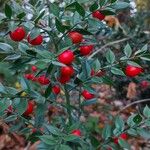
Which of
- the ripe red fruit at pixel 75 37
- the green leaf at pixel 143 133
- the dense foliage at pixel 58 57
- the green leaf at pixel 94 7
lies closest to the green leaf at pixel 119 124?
the dense foliage at pixel 58 57

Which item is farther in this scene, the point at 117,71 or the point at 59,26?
the point at 117,71

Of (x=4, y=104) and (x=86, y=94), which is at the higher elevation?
(x=4, y=104)

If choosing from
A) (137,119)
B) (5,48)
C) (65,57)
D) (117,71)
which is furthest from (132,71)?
(5,48)

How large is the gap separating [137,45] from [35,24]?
7.87ft

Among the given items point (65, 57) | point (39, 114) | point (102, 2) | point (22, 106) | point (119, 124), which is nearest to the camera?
point (65, 57)

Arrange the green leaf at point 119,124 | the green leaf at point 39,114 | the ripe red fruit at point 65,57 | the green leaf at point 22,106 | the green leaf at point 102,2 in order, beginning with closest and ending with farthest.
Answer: the ripe red fruit at point 65,57
the green leaf at point 102,2
the green leaf at point 22,106
the green leaf at point 39,114
the green leaf at point 119,124

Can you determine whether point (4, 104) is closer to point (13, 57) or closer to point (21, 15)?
point (13, 57)

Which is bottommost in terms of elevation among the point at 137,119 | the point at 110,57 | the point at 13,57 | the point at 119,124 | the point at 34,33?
the point at 119,124

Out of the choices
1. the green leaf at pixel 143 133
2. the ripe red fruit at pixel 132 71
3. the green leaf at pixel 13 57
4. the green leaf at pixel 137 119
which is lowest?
the green leaf at pixel 143 133

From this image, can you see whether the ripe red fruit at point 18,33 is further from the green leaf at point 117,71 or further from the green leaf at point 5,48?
the green leaf at point 117,71

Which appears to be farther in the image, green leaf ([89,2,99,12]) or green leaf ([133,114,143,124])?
green leaf ([133,114,143,124])

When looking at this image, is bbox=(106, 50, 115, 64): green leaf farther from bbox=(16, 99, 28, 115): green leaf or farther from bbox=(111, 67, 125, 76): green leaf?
bbox=(16, 99, 28, 115): green leaf

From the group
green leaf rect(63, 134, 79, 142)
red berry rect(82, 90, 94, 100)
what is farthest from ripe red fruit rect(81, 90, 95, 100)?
green leaf rect(63, 134, 79, 142)

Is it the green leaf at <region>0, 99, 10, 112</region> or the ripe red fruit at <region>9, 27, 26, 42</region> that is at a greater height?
the ripe red fruit at <region>9, 27, 26, 42</region>
